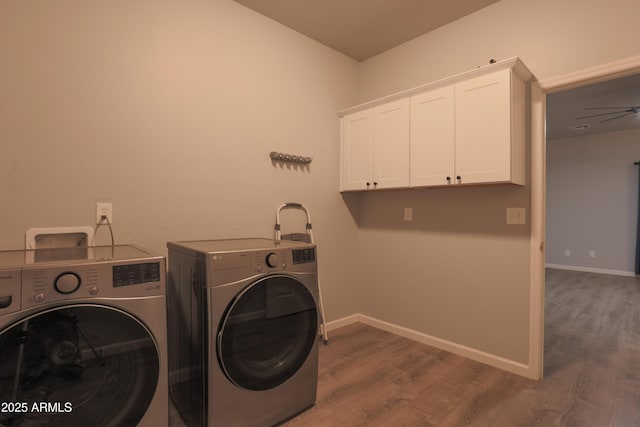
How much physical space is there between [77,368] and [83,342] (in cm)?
9

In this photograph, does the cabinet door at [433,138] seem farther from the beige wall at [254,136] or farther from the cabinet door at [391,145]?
the beige wall at [254,136]

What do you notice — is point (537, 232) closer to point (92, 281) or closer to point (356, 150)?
point (356, 150)

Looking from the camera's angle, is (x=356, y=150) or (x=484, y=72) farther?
(x=356, y=150)

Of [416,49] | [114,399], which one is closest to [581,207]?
[416,49]

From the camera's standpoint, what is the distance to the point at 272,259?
1.61 metres

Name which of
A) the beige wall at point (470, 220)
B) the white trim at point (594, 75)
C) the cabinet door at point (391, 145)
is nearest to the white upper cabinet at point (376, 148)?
the cabinet door at point (391, 145)

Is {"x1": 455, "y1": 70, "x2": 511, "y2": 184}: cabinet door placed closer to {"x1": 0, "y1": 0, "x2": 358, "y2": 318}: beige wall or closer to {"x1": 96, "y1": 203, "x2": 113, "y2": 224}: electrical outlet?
{"x1": 0, "y1": 0, "x2": 358, "y2": 318}: beige wall

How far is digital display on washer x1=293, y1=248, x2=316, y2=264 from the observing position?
1703 millimetres

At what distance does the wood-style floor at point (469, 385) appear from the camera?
1.75m

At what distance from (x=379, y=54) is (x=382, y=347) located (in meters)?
2.66

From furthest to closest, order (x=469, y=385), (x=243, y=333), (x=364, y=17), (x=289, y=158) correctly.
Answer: (x=289, y=158)
(x=364, y=17)
(x=469, y=385)
(x=243, y=333)

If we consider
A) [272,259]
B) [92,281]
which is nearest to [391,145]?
[272,259]

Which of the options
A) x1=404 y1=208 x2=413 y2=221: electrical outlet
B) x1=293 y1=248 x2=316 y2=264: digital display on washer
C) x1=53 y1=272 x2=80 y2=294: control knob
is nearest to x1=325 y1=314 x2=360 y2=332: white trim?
x1=404 y1=208 x2=413 y2=221: electrical outlet

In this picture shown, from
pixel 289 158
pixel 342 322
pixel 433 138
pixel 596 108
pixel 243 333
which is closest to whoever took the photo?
pixel 243 333
